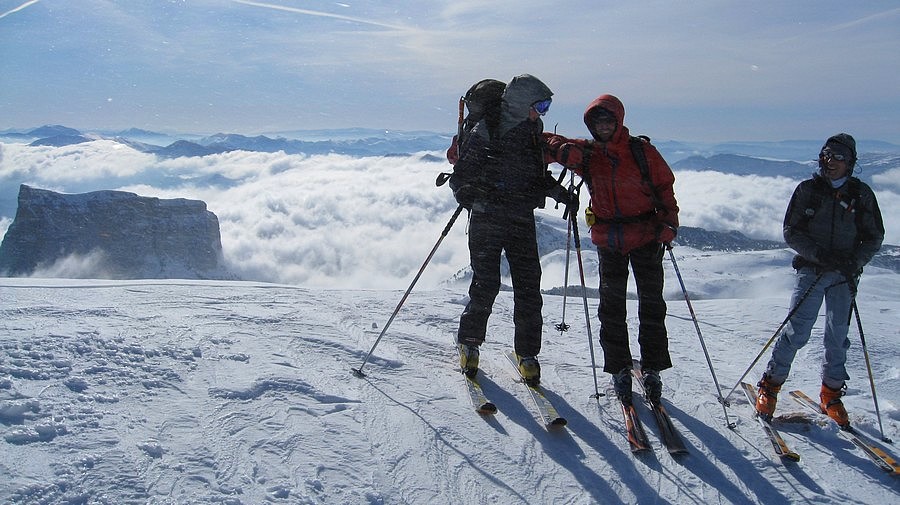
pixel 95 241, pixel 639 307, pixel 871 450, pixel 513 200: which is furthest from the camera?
pixel 95 241

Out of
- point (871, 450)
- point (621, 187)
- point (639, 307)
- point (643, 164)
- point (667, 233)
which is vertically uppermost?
point (643, 164)

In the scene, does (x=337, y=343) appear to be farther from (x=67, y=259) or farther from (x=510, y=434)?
(x=67, y=259)

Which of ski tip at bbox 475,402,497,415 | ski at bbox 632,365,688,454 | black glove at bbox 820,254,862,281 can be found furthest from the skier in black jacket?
black glove at bbox 820,254,862,281

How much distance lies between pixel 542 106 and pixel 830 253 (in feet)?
9.51

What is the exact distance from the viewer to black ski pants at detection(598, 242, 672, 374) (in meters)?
4.97

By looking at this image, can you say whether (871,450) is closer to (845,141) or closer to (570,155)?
(845,141)

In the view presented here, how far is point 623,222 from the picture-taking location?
4.91 meters

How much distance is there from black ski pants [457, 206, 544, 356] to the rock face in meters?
196

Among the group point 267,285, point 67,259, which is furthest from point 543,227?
point 267,285

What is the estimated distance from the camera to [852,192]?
4672 mm

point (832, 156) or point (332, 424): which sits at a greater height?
point (832, 156)

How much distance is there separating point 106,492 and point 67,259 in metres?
217

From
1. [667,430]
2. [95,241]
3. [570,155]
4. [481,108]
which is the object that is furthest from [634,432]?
[95,241]

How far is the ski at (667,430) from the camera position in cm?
431
